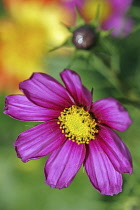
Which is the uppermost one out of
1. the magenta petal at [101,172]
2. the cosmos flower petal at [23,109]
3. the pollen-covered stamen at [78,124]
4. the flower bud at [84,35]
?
the flower bud at [84,35]

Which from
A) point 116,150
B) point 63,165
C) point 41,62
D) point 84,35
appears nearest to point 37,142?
point 63,165

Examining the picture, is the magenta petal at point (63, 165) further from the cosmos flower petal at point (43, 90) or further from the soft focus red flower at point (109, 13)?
the soft focus red flower at point (109, 13)

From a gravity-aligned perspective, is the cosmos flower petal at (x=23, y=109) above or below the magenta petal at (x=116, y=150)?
above

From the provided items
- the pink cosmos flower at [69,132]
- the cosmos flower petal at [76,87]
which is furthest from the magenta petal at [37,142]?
the cosmos flower petal at [76,87]

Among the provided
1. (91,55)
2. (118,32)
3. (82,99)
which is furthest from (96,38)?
(118,32)

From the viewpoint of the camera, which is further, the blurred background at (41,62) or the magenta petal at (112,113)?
the blurred background at (41,62)

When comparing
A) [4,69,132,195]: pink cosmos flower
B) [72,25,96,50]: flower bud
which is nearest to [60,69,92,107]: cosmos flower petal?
[4,69,132,195]: pink cosmos flower
